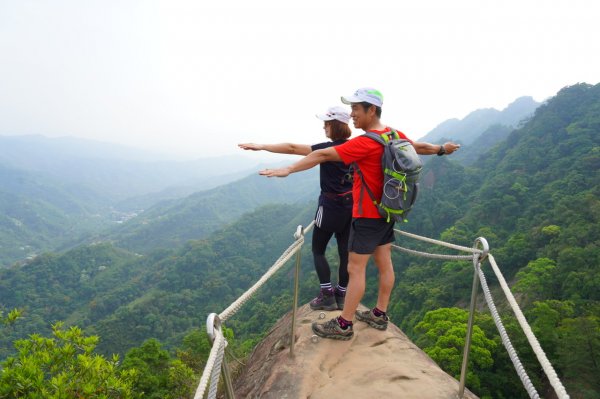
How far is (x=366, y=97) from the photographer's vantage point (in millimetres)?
2994

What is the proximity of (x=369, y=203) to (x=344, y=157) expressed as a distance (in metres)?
0.50

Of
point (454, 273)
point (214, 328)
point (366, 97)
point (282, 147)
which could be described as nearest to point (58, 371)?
point (214, 328)

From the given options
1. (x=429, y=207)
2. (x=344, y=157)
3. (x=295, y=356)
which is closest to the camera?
(x=344, y=157)

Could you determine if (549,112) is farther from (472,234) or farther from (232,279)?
(232,279)

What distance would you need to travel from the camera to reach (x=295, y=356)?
130 inches

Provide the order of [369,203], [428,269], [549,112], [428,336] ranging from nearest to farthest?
1. [369,203]
2. [428,336]
3. [428,269]
4. [549,112]

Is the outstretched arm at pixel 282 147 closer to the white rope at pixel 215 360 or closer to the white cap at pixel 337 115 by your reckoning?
the white cap at pixel 337 115

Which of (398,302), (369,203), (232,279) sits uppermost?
(369,203)

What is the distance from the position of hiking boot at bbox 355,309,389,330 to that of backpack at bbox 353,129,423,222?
1.30 m

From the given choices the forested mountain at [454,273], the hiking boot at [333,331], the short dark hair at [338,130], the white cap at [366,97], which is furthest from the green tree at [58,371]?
the forested mountain at [454,273]

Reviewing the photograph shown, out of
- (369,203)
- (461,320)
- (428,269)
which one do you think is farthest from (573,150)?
(369,203)

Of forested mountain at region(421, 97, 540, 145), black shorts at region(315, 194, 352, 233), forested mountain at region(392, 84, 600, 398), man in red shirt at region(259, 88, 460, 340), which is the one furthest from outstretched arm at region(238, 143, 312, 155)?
forested mountain at region(421, 97, 540, 145)

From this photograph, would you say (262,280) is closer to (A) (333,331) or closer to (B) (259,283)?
(B) (259,283)

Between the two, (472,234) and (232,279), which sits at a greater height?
(472,234)
